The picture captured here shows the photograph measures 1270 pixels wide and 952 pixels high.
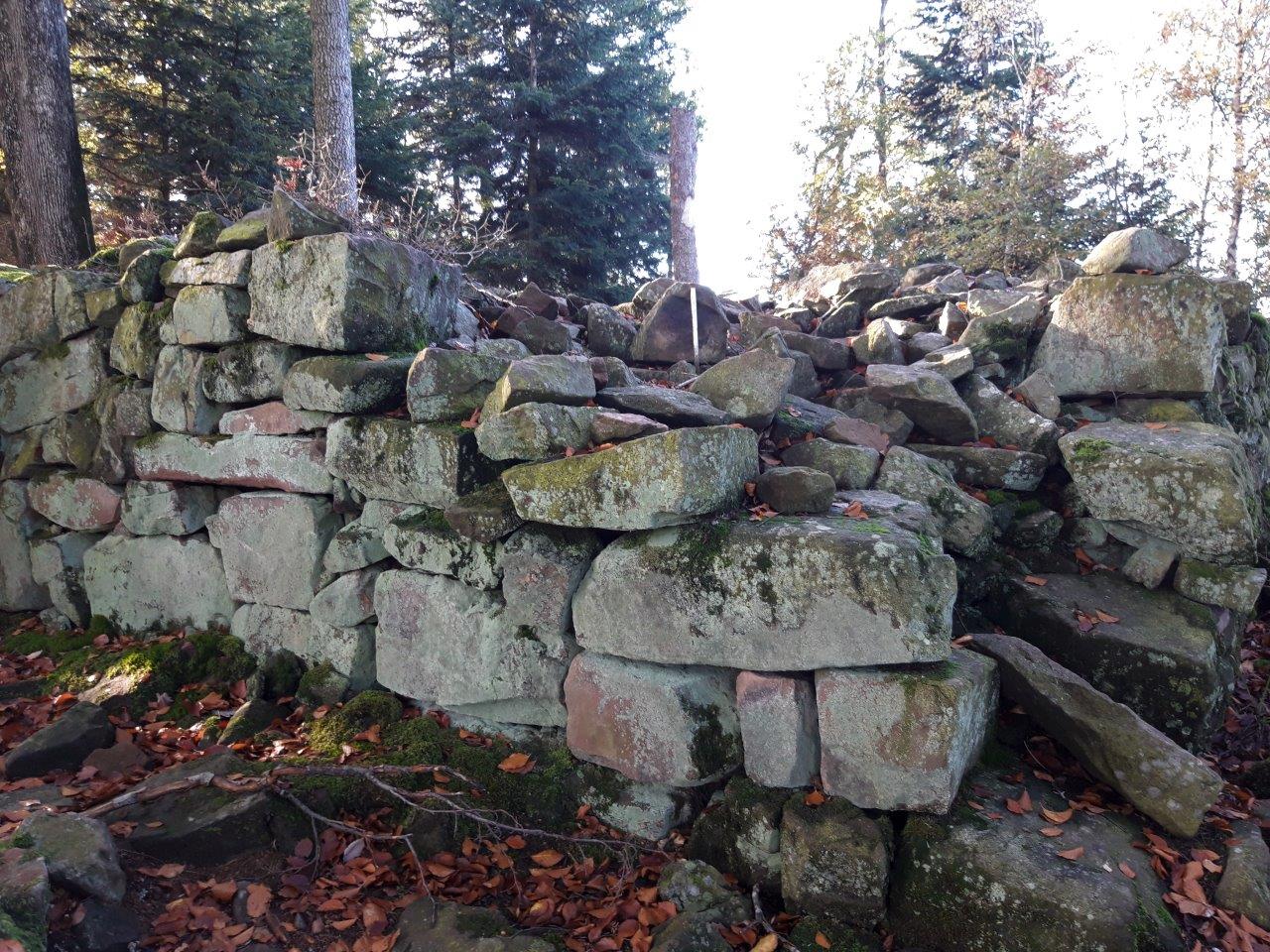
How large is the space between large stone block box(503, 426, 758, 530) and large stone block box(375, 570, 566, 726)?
2.03ft

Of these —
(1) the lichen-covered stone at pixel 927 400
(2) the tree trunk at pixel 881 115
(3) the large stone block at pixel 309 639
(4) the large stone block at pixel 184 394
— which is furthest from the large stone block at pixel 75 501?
(2) the tree trunk at pixel 881 115

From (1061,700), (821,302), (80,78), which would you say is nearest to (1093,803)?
(1061,700)

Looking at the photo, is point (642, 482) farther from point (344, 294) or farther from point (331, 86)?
point (331, 86)

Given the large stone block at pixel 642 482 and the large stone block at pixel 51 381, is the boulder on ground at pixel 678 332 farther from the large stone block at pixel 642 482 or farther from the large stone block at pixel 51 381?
the large stone block at pixel 51 381

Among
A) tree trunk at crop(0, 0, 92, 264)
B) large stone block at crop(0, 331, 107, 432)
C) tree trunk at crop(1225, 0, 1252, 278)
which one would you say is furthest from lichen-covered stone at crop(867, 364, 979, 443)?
tree trunk at crop(1225, 0, 1252, 278)

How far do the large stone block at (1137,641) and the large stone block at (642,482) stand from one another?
5.26 ft

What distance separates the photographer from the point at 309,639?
430cm

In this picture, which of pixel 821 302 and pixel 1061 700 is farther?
pixel 821 302

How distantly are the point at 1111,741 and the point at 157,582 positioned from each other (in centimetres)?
521

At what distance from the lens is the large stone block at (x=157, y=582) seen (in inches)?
189

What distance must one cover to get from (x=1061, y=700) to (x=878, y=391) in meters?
1.95

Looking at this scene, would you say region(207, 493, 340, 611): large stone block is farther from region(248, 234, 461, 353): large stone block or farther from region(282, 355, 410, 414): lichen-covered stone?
region(248, 234, 461, 353): large stone block

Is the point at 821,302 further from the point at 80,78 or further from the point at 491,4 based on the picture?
the point at 491,4

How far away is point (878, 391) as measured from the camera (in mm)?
4523
